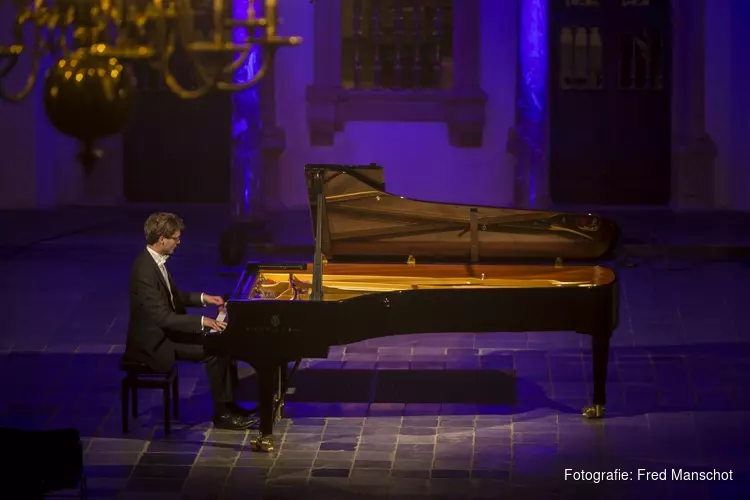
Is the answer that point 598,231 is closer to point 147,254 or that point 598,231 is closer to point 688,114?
point 147,254

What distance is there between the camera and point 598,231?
8883 millimetres

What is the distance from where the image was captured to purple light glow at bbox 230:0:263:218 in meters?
13.4

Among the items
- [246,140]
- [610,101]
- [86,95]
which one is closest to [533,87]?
[610,101]

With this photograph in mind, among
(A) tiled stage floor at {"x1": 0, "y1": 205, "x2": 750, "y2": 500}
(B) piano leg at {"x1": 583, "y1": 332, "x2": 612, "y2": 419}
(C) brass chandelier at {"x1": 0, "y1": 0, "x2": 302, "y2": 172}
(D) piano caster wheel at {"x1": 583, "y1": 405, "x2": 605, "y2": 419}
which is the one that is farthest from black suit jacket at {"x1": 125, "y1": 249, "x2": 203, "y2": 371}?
(C) brass chandelier at {"x1": 0, "y1": 0, "x2": 302, "y2": 172}

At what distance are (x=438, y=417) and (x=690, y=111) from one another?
25.3 ft

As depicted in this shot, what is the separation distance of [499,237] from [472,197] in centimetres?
694

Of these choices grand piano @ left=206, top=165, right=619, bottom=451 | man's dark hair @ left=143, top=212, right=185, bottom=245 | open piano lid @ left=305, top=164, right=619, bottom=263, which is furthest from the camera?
open piano lid @ left=305, top=164, right=619, bottom=263

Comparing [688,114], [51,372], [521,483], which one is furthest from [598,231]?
[688,114]

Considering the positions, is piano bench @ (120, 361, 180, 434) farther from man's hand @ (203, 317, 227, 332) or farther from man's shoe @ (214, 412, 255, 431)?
man's hand @ (203, 317, 227, 332)

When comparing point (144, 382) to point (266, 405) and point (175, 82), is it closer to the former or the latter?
point (266, 405)

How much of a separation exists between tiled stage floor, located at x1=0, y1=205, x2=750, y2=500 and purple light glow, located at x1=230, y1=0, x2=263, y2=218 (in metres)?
1.80

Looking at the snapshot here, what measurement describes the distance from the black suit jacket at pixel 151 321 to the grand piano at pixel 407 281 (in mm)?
380

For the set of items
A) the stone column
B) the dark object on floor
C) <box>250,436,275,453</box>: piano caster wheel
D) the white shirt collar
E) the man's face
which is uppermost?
the stone column

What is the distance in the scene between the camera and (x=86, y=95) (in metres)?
4.28
